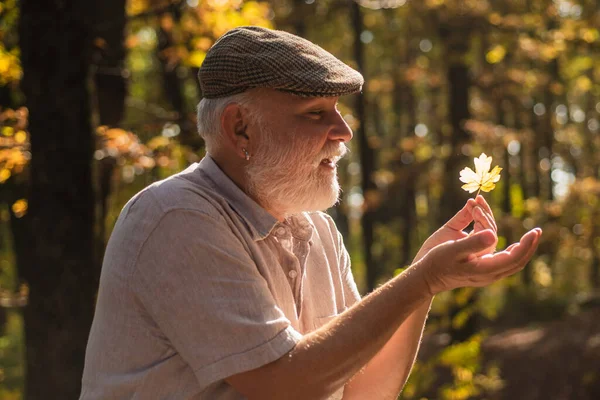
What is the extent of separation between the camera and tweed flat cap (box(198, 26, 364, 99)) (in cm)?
225

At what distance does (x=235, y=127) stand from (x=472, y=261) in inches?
30.9

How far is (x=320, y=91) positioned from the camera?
7.40 ft

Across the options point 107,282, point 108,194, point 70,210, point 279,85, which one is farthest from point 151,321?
point 108,194

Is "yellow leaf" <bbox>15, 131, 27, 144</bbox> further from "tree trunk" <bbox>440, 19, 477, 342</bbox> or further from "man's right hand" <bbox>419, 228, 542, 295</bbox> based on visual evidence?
"tree trunk" <bbox>440, 19, 477, 342</bbox>

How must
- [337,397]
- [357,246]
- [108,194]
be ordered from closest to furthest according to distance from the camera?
1. [337,397]
2. [108,194]
3. [357,246]

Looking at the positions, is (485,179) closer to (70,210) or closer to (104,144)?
(70,210)

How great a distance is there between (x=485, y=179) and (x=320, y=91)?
1.90 ft

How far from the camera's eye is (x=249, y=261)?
2150mm

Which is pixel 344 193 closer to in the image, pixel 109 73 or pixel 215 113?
pixel 109 73

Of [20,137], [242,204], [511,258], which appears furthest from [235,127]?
[20,137]

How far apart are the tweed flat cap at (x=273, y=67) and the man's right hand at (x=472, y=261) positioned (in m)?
0.55

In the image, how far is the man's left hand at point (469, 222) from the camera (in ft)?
7.50

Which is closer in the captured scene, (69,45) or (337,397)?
(337,397)

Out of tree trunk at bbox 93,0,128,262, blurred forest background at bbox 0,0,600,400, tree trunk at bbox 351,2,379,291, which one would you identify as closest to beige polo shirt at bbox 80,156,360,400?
blurred forest background at bbox 0,0,600,400
